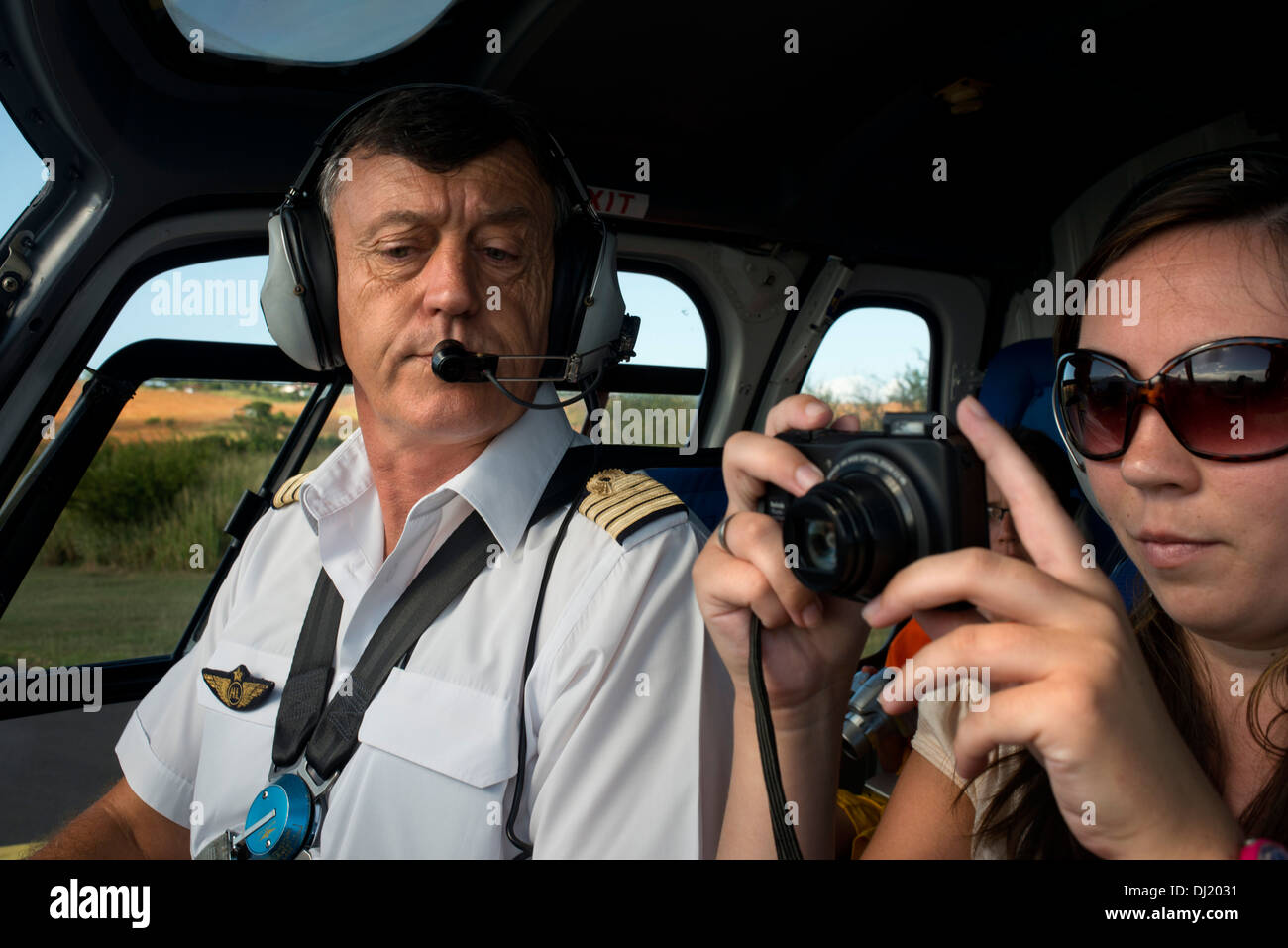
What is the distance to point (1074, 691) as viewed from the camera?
0.65m

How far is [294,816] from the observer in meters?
1.28

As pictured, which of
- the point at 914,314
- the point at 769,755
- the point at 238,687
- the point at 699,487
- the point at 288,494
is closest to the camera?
the point at 769,755

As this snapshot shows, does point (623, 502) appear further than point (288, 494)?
No

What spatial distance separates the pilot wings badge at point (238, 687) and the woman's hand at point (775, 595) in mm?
873

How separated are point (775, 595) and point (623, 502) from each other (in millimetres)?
532

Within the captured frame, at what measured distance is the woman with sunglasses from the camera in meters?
0.67

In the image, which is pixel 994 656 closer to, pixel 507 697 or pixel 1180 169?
pixel 1180 169

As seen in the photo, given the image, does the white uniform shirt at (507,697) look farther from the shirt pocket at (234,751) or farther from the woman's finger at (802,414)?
the woman's finger at (802,414)

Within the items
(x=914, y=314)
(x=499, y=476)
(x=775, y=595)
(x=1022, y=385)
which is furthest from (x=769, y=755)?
(x=914, y=314)

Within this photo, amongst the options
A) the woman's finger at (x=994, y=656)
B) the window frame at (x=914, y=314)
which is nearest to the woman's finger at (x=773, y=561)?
the woman's finger at (x=994, y=656)

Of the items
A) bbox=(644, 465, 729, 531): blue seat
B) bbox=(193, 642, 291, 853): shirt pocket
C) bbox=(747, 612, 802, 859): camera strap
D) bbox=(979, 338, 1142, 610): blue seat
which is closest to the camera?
bbox=(747, 612, 802, 859): camera strap

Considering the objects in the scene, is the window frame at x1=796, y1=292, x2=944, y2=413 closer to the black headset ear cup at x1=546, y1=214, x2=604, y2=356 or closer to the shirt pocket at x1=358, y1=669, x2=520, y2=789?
the black headset ear cup at x1=546, y1=214, x2=604, y2=356

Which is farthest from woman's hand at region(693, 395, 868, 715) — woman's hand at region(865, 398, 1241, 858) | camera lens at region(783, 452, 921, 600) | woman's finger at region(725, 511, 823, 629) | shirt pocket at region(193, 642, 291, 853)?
shirt pocket at region(193, 642, 291, 853)

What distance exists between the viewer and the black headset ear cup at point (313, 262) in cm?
154
